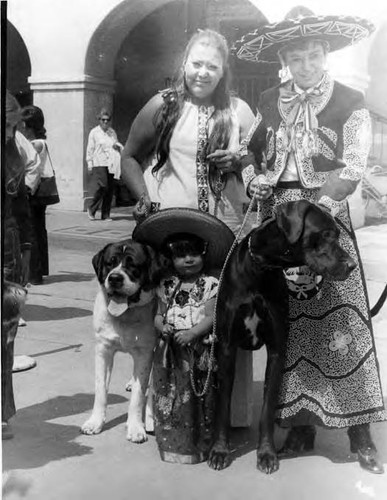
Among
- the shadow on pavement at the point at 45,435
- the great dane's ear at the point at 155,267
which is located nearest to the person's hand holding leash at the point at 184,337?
the great dane's ear at the point at 155,267

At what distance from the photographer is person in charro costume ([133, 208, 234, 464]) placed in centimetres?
351

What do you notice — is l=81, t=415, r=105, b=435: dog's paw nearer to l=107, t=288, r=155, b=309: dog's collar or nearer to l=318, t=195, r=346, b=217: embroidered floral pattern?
l=107, t=288, r=155, b=309: dog's collar

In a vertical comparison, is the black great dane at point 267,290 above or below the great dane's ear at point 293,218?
below

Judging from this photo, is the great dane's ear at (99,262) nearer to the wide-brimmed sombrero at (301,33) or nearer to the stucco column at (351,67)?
the wide-brimmed sombrero at (301,33)

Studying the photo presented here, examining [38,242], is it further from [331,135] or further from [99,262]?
[331,135]

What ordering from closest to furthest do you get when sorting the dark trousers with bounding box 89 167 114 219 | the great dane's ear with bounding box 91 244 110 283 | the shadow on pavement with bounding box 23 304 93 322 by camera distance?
the great dane's ear with bounding box 91 244 110 283, the dark trousers with bounding box 89 167 114 219, the shadow on pavement with bounding box 23 304 93 322

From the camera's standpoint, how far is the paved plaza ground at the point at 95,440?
11.1 ft

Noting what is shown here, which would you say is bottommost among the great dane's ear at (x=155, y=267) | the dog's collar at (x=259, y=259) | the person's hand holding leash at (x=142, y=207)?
the great dane's ear at (x=155, y=267)

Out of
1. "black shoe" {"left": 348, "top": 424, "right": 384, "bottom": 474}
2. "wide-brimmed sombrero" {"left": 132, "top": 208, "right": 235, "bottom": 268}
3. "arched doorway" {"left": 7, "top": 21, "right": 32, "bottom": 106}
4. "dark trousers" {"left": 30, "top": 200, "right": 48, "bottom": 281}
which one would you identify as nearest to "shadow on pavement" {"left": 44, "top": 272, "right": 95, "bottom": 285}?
"dark trousers" {"left": 30, "top": 200, "right": 48, "bottom": 281}

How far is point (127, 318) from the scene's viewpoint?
12.0 feet

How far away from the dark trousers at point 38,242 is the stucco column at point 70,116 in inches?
5.4

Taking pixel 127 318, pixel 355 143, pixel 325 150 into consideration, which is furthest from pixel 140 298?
pixel 355 143

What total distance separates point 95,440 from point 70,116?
144cm

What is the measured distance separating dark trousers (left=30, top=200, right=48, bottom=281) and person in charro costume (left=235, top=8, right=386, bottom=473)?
100 cm
